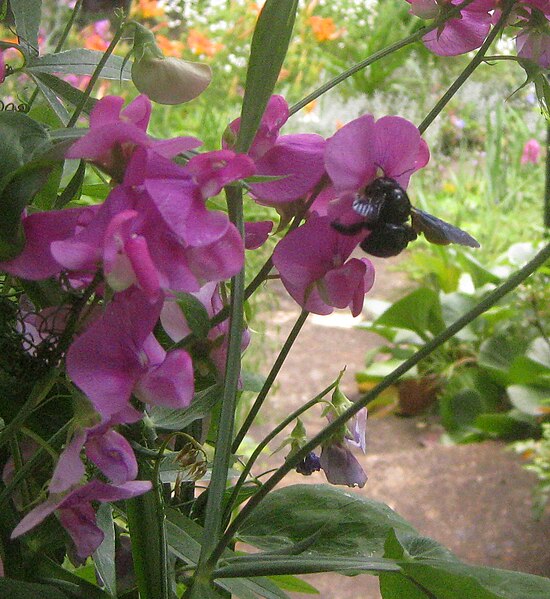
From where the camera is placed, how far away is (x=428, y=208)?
10.2 feet

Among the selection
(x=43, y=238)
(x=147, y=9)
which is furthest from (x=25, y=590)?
(x=147, y=9)

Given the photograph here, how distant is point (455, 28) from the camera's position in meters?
0.38

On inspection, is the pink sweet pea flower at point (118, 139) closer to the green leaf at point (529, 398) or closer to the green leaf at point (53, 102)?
the green leaf at point (53, 102)

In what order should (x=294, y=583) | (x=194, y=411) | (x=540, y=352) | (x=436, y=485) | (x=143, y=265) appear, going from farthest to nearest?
(x=540, y=352) → (x=436, y=485) → (x=294, y=583) → (x=194, y=411) → (x=143, y=265)

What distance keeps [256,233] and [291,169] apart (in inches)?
1.5

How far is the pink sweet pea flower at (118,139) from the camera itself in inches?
10.1

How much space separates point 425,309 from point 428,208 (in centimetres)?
82

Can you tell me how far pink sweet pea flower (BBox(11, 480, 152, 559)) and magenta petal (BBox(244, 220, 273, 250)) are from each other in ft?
0.34

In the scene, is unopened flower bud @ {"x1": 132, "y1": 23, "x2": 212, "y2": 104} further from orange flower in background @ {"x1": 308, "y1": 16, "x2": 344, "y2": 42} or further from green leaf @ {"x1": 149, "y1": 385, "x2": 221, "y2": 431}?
orange flower in background @ {"x1": 308, "y1": 16, "x2": 344, "y2": 42}

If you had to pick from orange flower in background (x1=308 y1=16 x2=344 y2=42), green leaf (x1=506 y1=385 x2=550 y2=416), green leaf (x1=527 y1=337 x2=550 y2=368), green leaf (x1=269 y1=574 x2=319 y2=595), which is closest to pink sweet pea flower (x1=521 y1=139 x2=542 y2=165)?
orange flower in background (x1=308 y1=16 x2=344 y2=42)

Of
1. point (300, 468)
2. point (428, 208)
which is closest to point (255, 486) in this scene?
point (300, 468)

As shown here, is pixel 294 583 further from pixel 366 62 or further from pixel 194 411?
pixel 366 62

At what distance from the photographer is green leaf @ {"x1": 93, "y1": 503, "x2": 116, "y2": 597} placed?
343 millimetres

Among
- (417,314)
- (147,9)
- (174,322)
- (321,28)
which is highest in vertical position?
(321,28)
